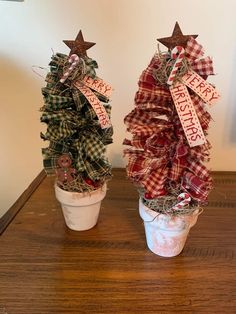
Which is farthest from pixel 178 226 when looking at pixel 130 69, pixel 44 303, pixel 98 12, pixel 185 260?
pixel 98 12

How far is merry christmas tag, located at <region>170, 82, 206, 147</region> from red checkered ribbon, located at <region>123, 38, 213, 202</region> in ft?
0.05

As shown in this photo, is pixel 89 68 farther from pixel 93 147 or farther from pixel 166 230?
pixel 166 230

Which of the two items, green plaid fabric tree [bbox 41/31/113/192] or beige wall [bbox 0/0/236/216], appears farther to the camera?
beige wall [bbox 0/0/236/216]

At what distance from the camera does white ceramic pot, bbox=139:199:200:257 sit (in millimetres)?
559

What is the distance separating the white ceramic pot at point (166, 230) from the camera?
0.56 m

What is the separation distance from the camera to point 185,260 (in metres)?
0.58

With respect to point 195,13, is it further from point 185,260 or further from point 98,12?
point 185,260

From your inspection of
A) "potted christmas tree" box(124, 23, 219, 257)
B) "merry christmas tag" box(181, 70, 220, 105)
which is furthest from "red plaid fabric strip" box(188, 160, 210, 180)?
"merry christmas tag" box(181, 70, 220, 105)

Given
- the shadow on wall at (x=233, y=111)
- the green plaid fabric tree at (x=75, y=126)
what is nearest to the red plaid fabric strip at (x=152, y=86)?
the green plaid fabric tree at (x=75, y=126)

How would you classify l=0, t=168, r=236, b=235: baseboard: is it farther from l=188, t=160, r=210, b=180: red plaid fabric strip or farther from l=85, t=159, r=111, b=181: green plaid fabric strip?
l=188, t=160, r=210, b=180: red plaid fabric strip

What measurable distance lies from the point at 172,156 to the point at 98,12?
18.4 inches

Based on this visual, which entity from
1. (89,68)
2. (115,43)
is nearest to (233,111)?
(115,43)

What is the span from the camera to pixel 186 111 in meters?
0.51

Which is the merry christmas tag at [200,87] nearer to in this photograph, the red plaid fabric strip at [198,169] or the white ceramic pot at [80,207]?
the red plaid fabric strip at [198,169]
